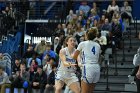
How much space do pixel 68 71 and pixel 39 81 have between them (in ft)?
17.9

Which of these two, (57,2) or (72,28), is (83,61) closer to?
(72,28)

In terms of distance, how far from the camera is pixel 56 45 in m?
19.3

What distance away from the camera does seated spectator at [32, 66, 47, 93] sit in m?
16.5

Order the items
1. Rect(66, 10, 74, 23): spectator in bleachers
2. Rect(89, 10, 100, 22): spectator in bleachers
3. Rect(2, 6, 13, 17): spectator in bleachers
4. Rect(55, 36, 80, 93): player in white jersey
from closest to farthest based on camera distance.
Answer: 1. Rect(55, 36, 80, 93): player in white jersey
2. Rect(89, 10, 100, 22): spectator in bleachers
3. Rect(66, 10, 74, 23): spectator in bleachers
4. Rect(2, 6, 13, 17): spectator in bleachers

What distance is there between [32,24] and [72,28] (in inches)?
213

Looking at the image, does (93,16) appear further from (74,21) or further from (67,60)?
(67,60)

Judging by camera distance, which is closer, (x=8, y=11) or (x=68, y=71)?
(x=68, y=71)

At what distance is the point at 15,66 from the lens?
1823 centimetres

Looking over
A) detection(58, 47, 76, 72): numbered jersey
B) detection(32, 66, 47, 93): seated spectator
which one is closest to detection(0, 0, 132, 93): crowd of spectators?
detection(32, 66, 47, 93): seated spectator

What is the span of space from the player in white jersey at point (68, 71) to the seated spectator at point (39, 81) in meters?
5.15

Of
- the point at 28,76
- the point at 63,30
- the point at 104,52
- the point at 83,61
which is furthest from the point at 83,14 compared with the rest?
the point at 83,61

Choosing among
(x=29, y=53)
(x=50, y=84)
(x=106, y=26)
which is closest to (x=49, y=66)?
(x=50, y=84)

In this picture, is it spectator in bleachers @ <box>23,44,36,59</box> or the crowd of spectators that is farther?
spectator in bleachers @ <box>23,44,36,59</box>

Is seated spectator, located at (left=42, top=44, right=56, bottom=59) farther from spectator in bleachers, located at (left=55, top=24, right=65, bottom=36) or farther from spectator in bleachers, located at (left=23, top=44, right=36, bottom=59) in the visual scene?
spectator in bleachers, located at (left=55, top=24, right=65, bottom=36)
